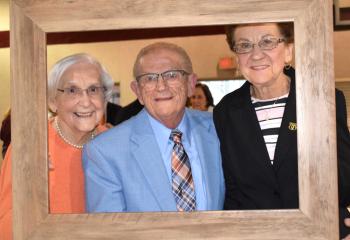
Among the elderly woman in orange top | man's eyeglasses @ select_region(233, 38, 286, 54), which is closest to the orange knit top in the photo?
the elderly woman in orange top

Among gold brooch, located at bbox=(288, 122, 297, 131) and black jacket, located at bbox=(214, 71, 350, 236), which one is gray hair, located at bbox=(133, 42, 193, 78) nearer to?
black jacket, located at bbox=(214, 71, 350, 236)

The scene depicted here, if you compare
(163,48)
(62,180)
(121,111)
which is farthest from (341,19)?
(62,180)

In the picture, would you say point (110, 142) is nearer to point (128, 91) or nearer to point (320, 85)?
point (128, 91)

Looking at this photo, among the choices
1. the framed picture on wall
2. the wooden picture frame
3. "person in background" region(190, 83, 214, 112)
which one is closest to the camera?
the wooden picture frame

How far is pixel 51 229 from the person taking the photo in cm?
111

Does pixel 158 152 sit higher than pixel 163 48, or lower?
lower

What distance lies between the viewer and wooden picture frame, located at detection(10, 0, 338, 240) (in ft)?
3.49

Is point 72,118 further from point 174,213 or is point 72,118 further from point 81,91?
point 174,213

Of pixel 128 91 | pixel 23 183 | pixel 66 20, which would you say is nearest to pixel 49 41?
pixel 66 20

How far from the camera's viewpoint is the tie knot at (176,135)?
121 centimetres

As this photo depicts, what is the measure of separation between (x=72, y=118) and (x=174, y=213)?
0.37m

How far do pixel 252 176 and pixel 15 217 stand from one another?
22.9 inches

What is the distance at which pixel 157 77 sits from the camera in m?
1.21

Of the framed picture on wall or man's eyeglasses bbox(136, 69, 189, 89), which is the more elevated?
the framed picture on wall
